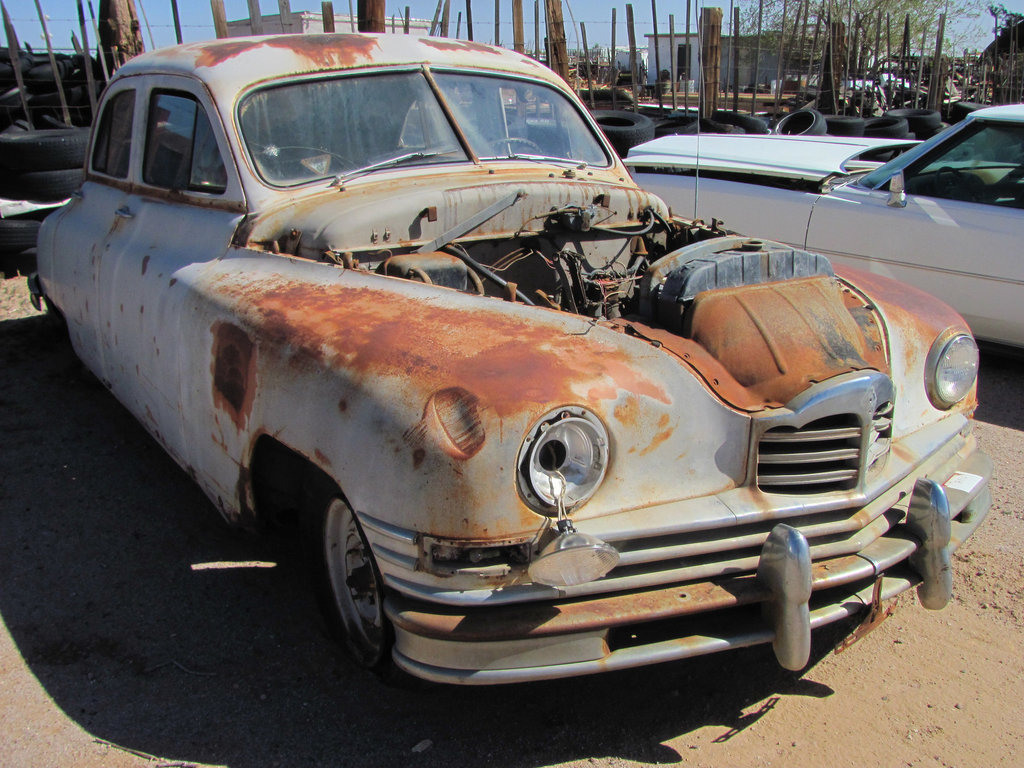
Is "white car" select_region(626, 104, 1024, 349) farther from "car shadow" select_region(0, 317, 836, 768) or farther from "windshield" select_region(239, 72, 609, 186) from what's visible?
"car shadow" select_region(0, 317, 836, 768)

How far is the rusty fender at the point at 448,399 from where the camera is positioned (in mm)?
1951

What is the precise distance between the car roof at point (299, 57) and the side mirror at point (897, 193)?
2395 millimetres

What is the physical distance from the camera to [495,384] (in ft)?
6.64

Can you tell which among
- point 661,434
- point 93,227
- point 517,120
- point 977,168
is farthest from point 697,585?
point 977,168

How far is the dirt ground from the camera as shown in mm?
2289

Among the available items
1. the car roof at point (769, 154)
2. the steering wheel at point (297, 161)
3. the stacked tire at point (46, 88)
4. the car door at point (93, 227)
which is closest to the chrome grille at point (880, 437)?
the steering wheel at point (297, 161)

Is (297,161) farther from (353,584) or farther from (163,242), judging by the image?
(353,584)

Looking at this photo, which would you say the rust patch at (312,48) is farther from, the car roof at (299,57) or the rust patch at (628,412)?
the rust patch at (628,412)

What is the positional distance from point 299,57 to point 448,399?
219cm

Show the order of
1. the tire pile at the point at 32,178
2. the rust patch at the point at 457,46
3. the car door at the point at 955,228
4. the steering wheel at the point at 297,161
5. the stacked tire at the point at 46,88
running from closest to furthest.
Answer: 1. the steering wheel at the point at 297,161
2. the rust patch at the point at 457,46
3. the car door at the point at 955,228
4. the tire pile at the point at 32,178
5. the stacked tire at the point at 46,88

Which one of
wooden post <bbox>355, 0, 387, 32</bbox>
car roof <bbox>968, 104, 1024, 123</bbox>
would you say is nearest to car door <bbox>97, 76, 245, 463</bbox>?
car roof <bbox>968, 104, 1024, 123</bbox>

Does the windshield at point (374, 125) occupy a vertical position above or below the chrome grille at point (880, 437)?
above

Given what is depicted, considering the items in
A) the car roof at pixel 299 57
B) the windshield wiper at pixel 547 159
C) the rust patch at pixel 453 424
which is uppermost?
the car roof at pixel 299 57

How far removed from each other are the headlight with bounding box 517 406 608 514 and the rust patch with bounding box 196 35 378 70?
2246 millimetres
